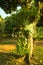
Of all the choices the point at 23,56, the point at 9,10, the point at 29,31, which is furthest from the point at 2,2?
the point at 23,56

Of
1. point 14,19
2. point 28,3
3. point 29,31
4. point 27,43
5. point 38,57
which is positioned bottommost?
point 38,57

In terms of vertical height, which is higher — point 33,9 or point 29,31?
point 33,9

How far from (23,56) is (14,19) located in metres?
2.67

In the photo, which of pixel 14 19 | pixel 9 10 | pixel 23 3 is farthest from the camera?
pixel 9 10

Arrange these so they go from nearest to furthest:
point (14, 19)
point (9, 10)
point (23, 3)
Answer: point (14, 19)
point (23, 3)
point (9, 10)

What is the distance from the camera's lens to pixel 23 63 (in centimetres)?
1239

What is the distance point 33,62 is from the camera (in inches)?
498

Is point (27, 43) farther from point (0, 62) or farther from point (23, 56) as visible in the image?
point (0, 62)

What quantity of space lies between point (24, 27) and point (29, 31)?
0.48m

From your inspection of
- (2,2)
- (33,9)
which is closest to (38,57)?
(33,9)

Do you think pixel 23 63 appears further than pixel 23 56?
No

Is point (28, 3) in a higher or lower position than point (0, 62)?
higher

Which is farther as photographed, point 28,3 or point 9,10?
point 9,10

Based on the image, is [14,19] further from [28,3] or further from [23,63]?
[23,63]
